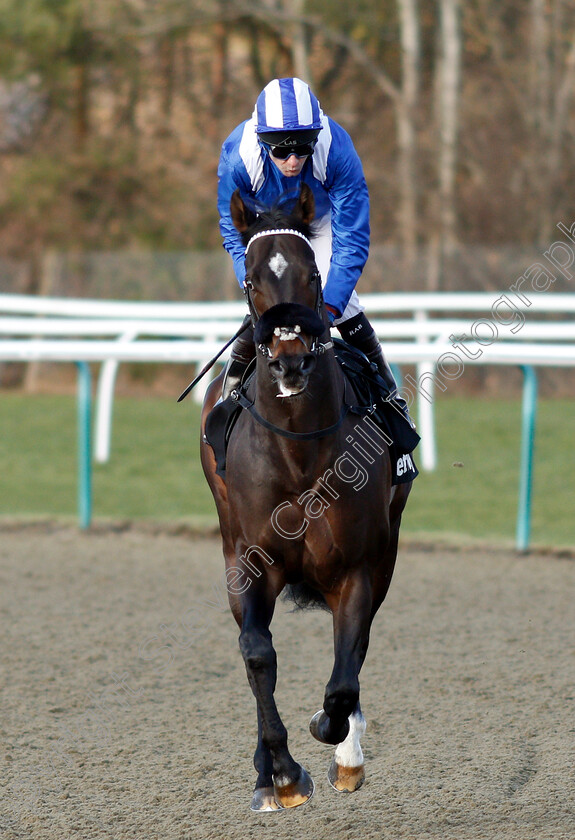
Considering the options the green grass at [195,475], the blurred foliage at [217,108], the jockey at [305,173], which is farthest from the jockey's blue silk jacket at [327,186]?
the blurred foliage at [217,108]

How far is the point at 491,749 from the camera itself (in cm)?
389

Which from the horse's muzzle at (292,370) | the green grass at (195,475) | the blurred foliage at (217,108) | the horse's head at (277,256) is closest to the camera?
the horse's muzzle at (292,370)

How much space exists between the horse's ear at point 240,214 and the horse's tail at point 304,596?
3.75 ft

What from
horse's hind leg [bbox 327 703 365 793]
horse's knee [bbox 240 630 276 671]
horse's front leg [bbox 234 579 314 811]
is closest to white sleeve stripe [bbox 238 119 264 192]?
horse's front leg [bbox 234 579 314 811]

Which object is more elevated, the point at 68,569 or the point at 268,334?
the point at 268,334

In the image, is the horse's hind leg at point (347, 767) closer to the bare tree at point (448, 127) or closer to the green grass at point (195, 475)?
the green grass at point (195, 475)

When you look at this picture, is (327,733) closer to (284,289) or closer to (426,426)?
(284,289)

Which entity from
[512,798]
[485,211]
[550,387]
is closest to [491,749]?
[512,798]

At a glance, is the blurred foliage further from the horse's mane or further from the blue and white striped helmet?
the horse's mane

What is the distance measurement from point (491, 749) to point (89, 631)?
94.0 inches

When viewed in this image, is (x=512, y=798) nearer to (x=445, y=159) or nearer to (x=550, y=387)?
(x=550, y=387)

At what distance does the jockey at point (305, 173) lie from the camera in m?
3.55

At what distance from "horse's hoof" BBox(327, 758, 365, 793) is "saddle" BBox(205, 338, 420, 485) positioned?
0.99 m

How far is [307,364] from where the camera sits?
121 inches
